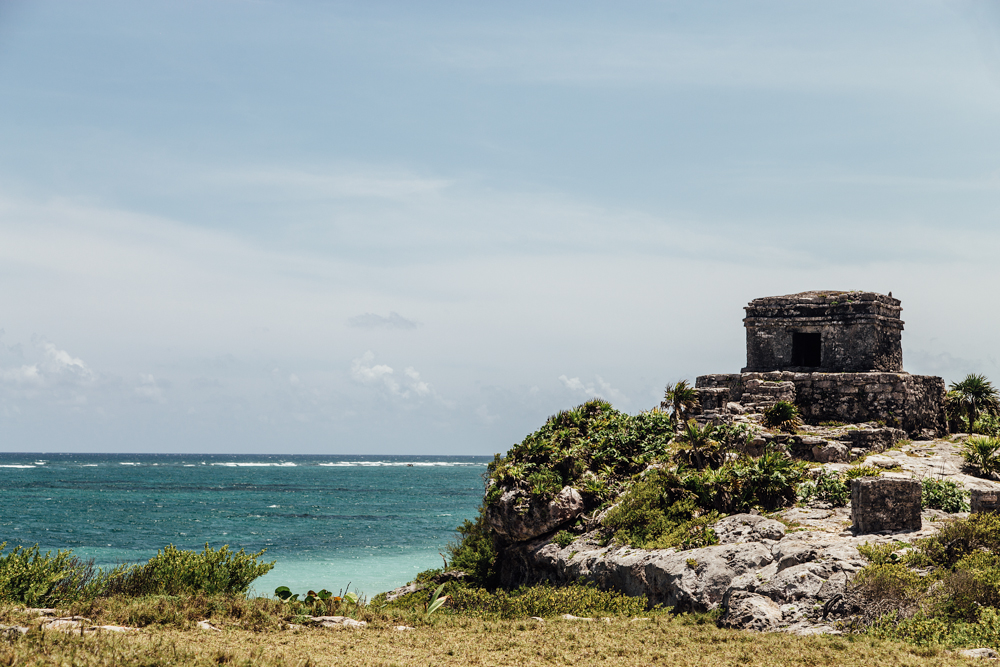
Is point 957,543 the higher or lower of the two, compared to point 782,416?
lower

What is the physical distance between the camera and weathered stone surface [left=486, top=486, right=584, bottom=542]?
2211 cm

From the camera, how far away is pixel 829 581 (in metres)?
14.5

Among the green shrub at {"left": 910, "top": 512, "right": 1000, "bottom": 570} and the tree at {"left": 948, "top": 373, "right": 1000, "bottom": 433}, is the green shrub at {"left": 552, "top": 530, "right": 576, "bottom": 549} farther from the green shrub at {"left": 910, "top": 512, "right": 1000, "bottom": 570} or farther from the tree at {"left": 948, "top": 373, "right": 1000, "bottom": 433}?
the tree at {"left": 948, "top": 373, "right": 1000, "bottom": 433}

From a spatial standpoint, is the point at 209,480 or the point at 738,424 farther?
the point at 209,480

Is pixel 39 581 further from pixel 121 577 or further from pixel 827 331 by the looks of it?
pixel 827 331

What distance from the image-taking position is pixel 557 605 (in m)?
16.3

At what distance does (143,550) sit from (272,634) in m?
35.1

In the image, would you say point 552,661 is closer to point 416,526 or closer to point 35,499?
point 416,526

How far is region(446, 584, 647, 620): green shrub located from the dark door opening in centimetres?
1483

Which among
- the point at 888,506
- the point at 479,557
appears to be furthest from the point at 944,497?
the point at 479,557

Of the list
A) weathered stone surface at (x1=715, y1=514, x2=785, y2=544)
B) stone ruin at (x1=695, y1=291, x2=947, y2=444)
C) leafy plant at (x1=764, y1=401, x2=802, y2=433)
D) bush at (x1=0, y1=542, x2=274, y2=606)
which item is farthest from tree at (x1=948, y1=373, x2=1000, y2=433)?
bush at (x1=0, y1=542, x2=274, y2=606)

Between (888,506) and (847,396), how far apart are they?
10.1 metres

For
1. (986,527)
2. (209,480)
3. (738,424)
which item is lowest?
(209,480)

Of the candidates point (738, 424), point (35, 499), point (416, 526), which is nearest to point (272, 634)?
point (738, 424)
